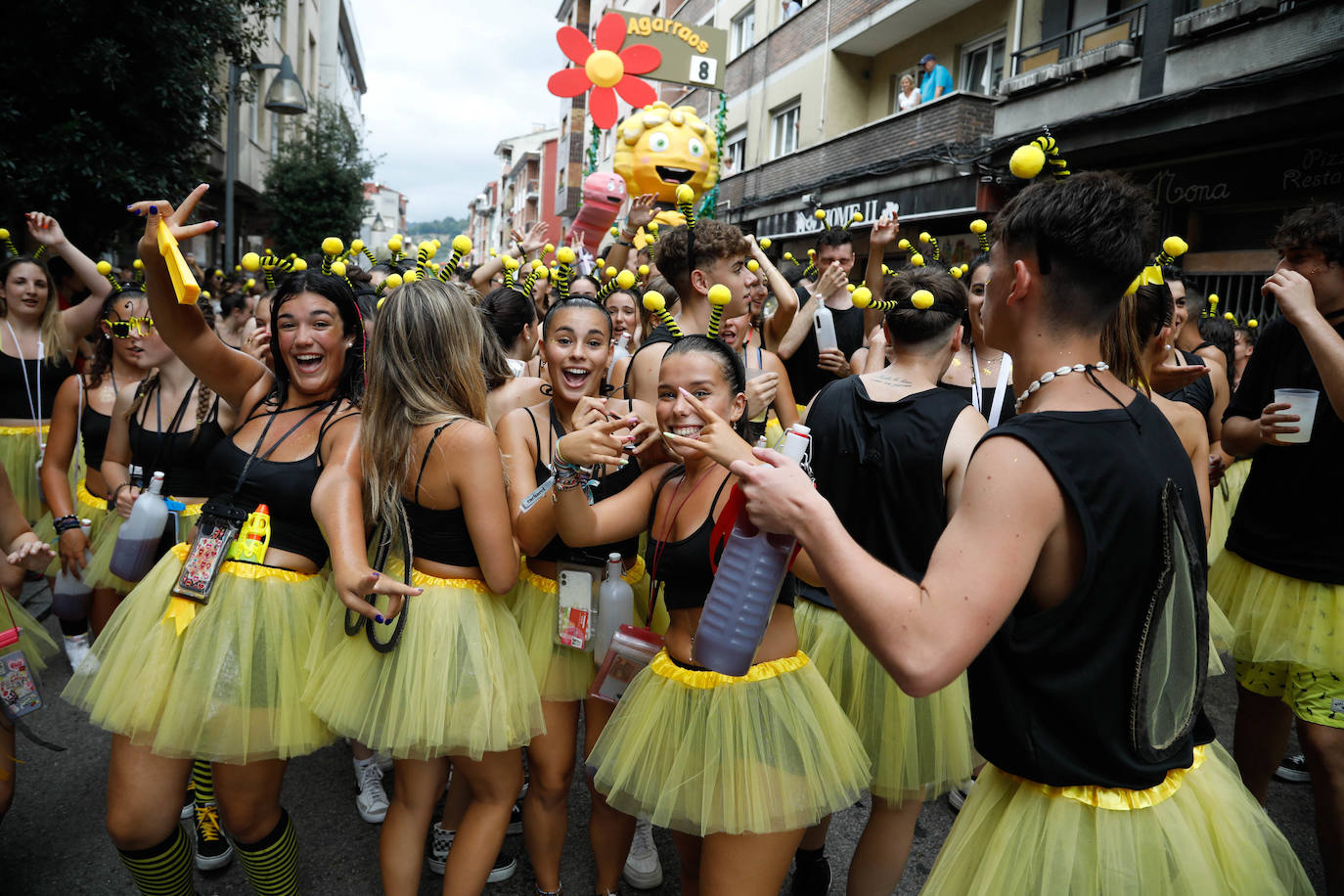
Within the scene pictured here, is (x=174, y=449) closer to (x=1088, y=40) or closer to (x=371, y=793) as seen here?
(x=371, y=793)

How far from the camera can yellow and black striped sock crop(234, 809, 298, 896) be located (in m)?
2.58

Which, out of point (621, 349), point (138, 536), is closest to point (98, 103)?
point (621, 349)

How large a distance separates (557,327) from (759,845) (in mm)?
1915

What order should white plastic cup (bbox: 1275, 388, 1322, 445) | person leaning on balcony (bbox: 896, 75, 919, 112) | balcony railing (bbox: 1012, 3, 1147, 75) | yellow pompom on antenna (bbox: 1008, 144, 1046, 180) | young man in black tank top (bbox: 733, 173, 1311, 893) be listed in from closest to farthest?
1. young man in black tank top (bbox: 733, 173, 1311, 893)
2. yellow pompom on antenna (bbox: 1008, 144, 1046, 180)
3. white plastic cup (bbox: 1275, 388, 1322, 445)
4. balcony railing (bbox: 1012, 3, 1147, 75)
5. person leaning on balcony (bbox: 896, 75, 919, 112)

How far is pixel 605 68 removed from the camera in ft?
28.0

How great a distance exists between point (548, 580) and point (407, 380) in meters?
0.92

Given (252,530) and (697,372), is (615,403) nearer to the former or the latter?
(697,372)

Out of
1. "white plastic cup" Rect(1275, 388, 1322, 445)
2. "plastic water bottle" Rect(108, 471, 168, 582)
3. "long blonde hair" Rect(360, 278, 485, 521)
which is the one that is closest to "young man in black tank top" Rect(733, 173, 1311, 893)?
"long blonde hair" Rect(360, 278, 485, 521)

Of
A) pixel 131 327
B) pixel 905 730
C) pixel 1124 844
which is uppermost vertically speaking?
pixel 131 327

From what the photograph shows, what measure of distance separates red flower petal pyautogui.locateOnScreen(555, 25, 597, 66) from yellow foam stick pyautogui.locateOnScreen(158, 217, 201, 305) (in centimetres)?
670

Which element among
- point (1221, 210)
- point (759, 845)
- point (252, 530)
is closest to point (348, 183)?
point (1221, 210)

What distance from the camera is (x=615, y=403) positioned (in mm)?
3242

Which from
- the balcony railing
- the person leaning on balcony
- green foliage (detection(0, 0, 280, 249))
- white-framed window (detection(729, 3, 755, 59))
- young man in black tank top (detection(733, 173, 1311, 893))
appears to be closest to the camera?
young man in black tank top (detection(733, 173, 1311, 893))

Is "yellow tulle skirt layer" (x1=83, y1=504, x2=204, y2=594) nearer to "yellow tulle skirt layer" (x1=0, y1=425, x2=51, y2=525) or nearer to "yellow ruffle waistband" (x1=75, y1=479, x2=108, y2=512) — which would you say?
"yellow ruffle waistband" (x1=75, y1=479, x2=108, y2=512)
